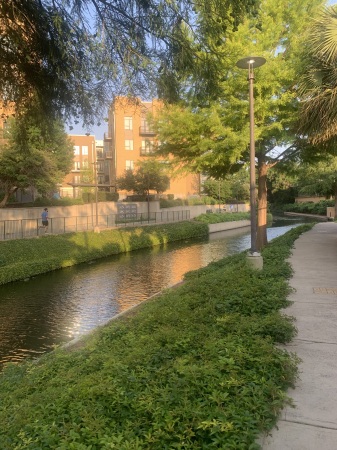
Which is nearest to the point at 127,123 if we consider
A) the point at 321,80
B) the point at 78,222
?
the point at 78,222

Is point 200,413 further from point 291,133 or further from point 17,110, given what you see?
point 291,133

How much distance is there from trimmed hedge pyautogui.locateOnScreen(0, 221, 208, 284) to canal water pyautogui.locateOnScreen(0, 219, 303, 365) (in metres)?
0.58

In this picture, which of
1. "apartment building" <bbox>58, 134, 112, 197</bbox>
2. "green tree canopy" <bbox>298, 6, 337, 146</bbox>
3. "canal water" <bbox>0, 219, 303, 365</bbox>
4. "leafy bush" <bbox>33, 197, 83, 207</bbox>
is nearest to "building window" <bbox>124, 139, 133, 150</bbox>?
"apartment building" <bbox>58, 134, 112, 197</bbox>

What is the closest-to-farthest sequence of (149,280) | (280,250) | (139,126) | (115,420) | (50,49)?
(115,420), (50,49), (280,250), (149,280), (139,126)

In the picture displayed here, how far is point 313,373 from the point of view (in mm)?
4766

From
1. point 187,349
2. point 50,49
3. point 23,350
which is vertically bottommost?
point 23,350

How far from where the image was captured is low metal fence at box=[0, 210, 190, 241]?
23.8 metres

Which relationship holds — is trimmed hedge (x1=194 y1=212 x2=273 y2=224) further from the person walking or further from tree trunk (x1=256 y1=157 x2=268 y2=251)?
tree trunk (x1=256 y1=157 x2=268 y2=251)

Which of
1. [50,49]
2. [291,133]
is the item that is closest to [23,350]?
[50,49]

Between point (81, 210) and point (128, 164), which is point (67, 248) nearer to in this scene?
point (81, 210)

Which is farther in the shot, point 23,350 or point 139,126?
point 139,126

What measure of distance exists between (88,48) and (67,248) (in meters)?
15.2

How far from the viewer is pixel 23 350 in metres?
A: 9.01

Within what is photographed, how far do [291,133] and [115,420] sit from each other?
44.3 ft
